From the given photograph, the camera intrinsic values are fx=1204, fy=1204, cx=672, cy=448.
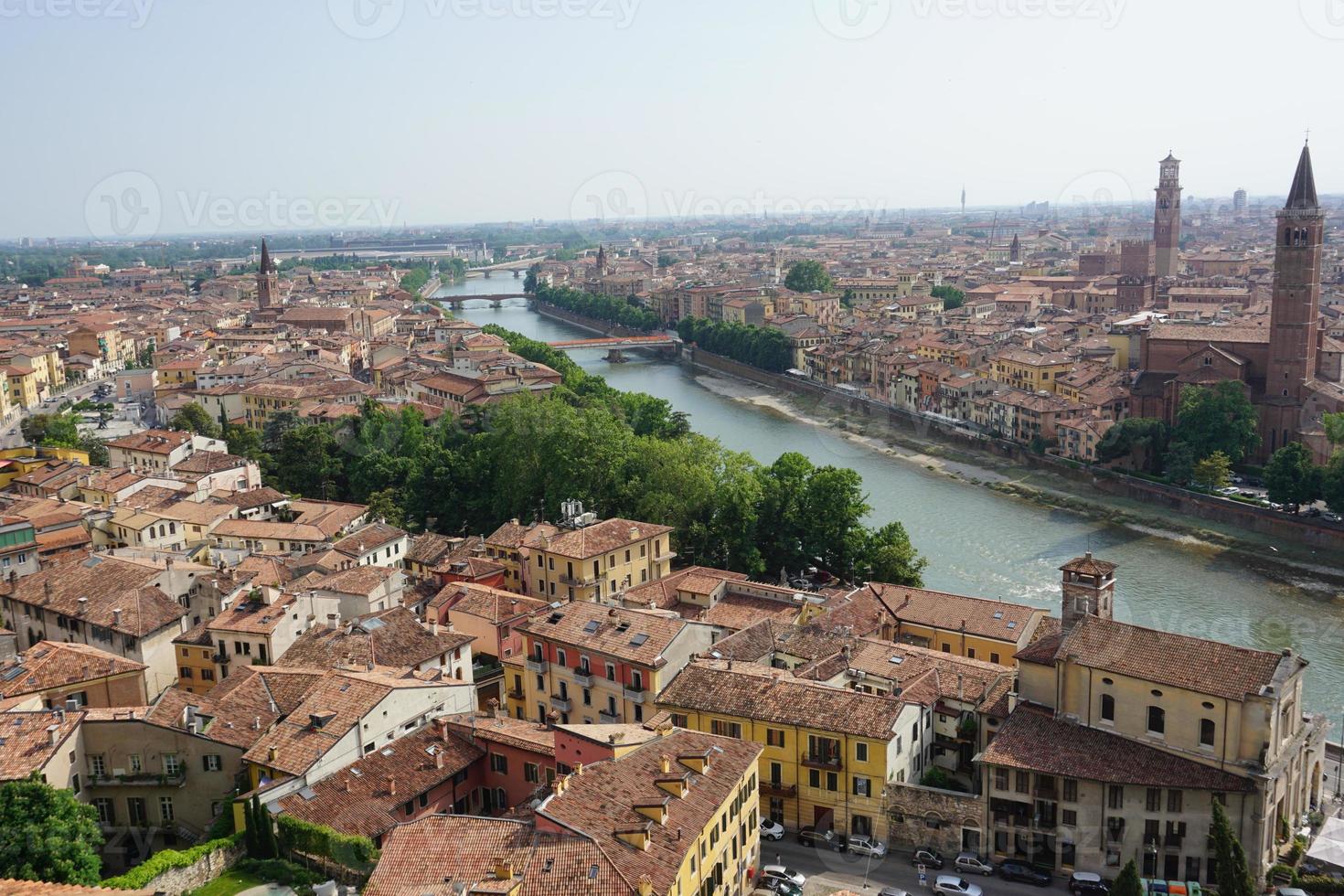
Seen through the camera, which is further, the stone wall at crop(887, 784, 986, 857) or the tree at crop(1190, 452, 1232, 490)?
the tree at crop(1190, 452, 1232, 490)

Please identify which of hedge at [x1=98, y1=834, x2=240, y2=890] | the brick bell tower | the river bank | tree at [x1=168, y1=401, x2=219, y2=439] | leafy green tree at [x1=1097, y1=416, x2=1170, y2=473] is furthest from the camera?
tree at [x1=168, y1=401, x2=219, y2=439]

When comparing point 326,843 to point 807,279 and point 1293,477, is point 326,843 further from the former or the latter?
point 807,279

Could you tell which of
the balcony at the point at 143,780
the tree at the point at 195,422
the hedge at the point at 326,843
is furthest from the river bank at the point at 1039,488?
the balcony at the point at 143,780

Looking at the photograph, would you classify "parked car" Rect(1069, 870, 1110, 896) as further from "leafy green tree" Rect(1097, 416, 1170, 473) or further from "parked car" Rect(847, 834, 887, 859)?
"leafy green tree" Rect(1097, 416, 1170, 473)

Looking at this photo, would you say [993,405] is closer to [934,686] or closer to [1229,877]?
[934,686]

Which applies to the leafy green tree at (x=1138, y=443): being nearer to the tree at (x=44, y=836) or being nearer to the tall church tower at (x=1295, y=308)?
the tall church tower at (x=1295, y=308)

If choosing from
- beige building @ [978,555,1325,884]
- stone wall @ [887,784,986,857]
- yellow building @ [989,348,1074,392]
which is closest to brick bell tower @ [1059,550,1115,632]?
beige building @ [978,555,1325,884]
